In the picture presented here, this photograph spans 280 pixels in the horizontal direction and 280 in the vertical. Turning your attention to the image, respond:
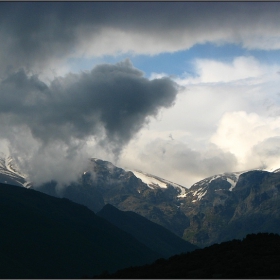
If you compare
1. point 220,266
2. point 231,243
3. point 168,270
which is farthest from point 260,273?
point 231,243

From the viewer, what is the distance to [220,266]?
128625mm

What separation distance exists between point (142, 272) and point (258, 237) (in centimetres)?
5491

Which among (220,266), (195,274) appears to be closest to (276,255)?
(220,266)

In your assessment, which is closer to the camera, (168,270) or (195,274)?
(195,274)

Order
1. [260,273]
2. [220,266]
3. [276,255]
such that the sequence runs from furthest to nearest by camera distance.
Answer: [276,255] → [220,266] → [260,273]

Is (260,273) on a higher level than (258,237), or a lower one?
lower

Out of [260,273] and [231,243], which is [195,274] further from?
[231,243]

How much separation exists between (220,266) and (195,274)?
9176mm

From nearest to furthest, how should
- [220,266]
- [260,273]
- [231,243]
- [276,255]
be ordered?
[260,273]
[220,266]
[276,255]
[231,243]

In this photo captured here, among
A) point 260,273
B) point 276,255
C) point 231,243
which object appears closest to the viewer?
point 260,273

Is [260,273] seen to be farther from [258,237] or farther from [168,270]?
[258,237]

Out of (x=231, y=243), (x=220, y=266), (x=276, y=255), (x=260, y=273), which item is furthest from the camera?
(x=231, y=243)

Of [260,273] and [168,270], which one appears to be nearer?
[260,273]

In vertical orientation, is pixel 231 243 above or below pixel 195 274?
above
